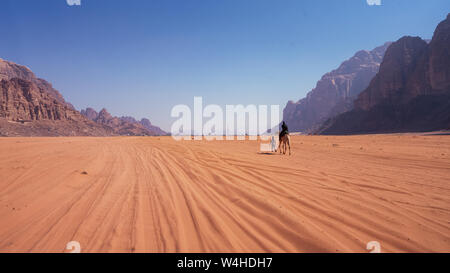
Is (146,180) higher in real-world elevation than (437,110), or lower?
lower

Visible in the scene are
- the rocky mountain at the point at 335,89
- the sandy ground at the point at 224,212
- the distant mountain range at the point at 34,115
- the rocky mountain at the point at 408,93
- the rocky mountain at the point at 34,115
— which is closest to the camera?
the sandy ground at the point at 224,212

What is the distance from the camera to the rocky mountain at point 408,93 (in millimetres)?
64562

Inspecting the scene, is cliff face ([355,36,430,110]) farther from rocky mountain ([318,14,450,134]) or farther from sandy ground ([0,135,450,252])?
sandy ground ([0,135,450,252])

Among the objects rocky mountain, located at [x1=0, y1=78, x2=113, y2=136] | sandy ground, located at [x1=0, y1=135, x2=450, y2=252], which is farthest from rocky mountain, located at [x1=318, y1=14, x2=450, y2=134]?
rocky mountain, located at [x1=0, y1=78, x2=113, y2=136]

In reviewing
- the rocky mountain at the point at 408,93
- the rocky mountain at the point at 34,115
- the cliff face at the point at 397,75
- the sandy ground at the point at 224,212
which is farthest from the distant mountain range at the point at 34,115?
the cliff face at the point at 397,75

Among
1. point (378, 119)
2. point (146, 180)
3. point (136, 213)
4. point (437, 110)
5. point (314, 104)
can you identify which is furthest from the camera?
point (314, 104)

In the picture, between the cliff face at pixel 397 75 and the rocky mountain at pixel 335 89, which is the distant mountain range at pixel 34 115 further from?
the rocky mountain at pixel 335 89

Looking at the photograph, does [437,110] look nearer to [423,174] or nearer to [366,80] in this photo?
[423,174]

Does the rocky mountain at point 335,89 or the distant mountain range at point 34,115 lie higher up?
the rocky mountain at point 335,89

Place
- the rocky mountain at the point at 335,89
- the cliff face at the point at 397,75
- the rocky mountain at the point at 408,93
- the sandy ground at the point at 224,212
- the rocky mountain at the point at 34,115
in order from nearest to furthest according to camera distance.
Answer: the sandy ground at the point at 224,212 → the rocky mountain at the point at 408,93 → the cliff face at the point at 397,75 → the rocky mountain at the point at 34,115 → the rocky mountain at the point at 335,89

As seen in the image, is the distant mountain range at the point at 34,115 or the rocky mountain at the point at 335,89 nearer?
the distant mountain range at the point at 34,115

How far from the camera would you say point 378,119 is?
7844 centimetres

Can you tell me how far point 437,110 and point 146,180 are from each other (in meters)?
83.7
